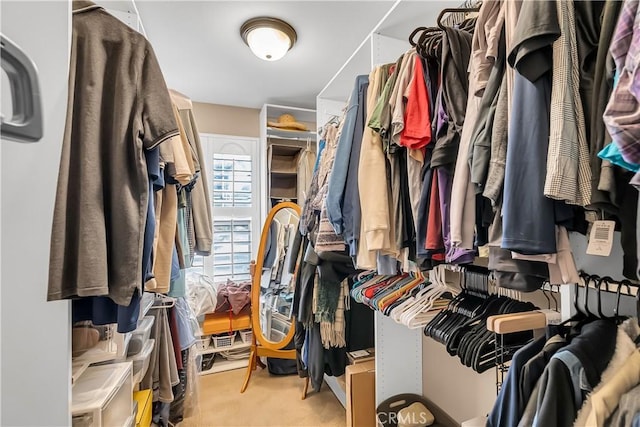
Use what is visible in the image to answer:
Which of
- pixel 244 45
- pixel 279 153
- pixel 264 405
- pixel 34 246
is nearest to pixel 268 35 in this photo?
pixel 244 45

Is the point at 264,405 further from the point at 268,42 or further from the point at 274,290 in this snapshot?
the point at 268,42

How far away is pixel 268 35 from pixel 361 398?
2.22 meters

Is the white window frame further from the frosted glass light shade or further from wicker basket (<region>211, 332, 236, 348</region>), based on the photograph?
the frosted glass light shade

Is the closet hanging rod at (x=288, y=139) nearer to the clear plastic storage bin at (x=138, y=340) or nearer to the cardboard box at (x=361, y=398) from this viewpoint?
the clear plastic storage bin at (x=138, y=340)

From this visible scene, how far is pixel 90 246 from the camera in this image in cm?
73

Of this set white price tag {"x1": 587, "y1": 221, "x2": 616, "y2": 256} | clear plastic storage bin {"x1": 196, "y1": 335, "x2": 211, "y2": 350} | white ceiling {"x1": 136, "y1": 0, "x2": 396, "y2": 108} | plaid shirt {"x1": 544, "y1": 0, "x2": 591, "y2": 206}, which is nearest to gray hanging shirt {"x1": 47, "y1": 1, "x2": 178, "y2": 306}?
plaid shirt {"x1": 544, "y1": 0, "x2": 591, "y2": 206}

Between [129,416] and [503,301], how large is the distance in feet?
5.17

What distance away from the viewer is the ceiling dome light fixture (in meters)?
Answer: 1.93

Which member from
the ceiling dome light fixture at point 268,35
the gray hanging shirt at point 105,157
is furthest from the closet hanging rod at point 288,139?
the gray hanging shirt at point 105,157

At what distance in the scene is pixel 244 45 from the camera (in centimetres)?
221

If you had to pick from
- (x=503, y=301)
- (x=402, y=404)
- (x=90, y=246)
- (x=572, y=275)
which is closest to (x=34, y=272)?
(x=90, y=246)

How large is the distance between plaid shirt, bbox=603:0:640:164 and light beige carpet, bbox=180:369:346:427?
2093 mm

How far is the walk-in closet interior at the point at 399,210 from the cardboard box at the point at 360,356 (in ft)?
0.06

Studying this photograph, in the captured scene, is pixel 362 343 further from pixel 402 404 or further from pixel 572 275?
pixel 572 275
